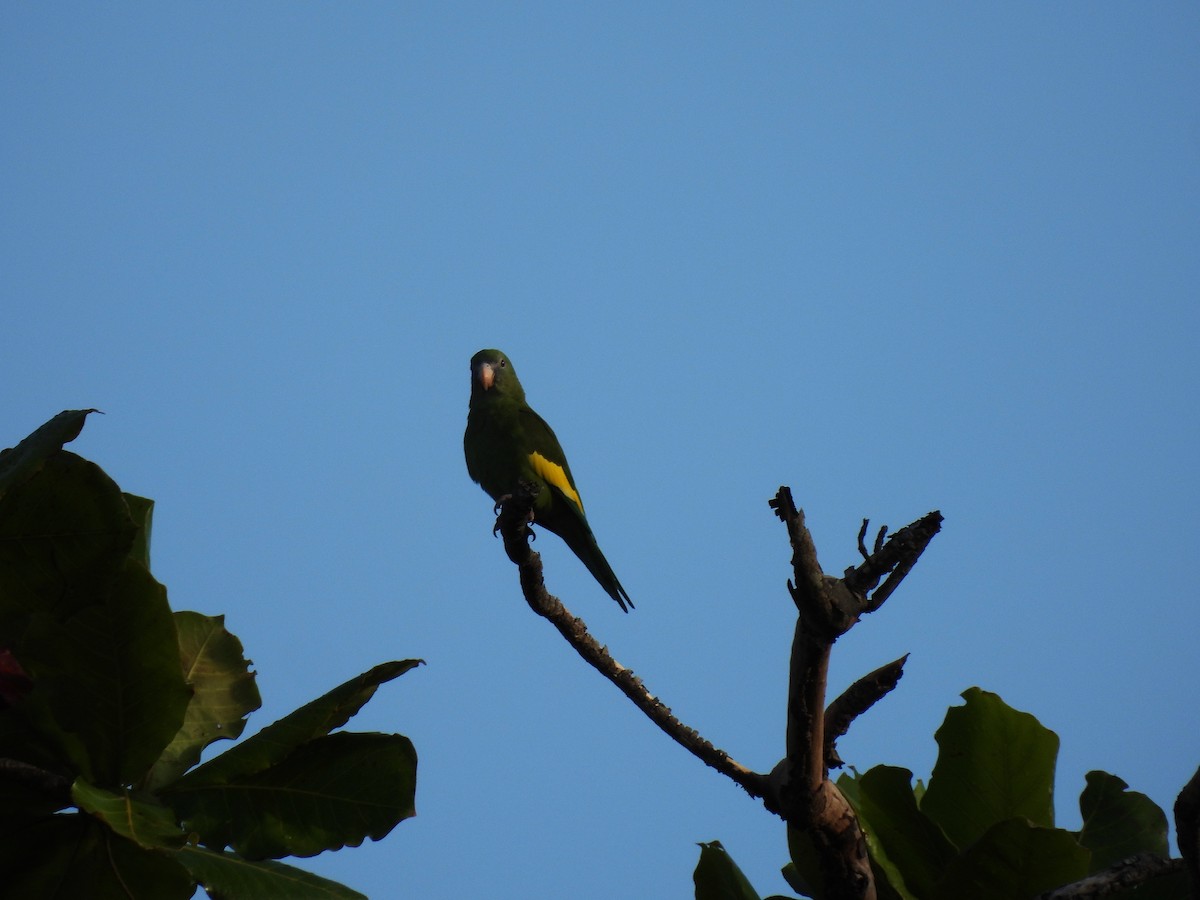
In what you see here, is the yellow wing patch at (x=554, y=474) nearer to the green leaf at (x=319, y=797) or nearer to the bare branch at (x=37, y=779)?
the green leaf at (x=319, y=797)

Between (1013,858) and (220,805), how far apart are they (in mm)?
1629

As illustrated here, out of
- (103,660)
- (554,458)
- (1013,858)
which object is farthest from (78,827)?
(554,458)

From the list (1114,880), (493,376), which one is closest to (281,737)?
(1114,880)

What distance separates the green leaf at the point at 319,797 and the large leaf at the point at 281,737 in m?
0.02

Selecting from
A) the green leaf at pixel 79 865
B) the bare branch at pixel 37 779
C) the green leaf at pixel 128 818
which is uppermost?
the bare branch at pixel 37 779

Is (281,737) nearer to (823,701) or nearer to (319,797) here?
(319,797)

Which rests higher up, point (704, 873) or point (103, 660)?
point (103, 660)

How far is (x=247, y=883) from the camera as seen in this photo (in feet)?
6.95

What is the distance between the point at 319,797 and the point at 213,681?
473 millimetres

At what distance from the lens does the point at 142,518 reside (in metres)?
2.37

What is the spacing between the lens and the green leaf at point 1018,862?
2.21 m

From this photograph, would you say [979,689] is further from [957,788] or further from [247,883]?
[247,883]

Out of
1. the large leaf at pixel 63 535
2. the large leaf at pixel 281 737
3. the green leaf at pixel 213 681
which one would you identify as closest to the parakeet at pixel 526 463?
the green leaf at pixel 213 681

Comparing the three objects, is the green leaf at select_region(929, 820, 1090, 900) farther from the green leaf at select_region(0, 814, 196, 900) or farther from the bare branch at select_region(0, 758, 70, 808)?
the bare branch at select_region(0, 758, 70, 808)
